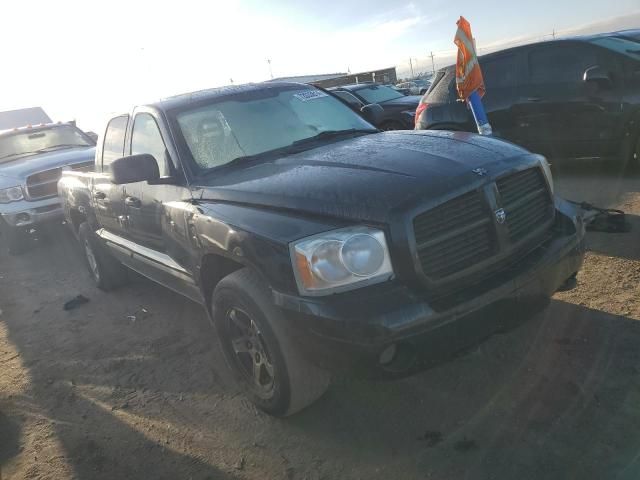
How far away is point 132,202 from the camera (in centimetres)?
393

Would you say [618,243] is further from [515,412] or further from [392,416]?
[392,416]

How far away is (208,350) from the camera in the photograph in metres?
3.88

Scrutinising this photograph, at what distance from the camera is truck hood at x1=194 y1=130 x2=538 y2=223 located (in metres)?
2.33

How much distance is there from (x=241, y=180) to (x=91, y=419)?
1.83 meters

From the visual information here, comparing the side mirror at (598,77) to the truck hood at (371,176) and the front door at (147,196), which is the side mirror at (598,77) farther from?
the front door at (147,196)

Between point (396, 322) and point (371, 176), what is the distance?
753 mm

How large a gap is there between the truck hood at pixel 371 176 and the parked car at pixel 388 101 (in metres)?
6.18

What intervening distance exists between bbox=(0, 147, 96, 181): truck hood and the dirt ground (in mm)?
4197

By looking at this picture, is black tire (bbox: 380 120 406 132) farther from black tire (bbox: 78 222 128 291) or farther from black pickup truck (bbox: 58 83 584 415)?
black pickup truck (bbox: 58 83 584 415)

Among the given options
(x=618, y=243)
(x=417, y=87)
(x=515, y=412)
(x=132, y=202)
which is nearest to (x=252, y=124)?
(x=132, y=202)

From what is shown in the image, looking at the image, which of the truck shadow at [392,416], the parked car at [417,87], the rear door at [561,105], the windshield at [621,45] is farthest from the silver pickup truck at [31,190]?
the parked car at [417,87]

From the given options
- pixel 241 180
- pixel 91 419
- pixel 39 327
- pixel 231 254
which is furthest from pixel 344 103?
pixel 39 327

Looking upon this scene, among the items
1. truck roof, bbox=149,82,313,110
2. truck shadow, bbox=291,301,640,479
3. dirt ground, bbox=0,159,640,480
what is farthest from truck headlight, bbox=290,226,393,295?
truck roof, bbox=149,82,313,110

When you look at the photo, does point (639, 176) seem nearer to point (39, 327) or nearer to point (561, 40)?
point (561, 40)
